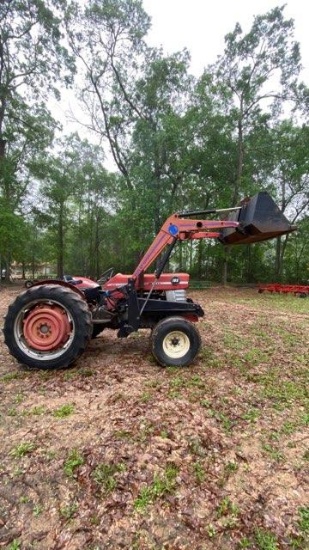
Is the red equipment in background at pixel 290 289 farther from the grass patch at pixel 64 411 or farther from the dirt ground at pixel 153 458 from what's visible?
the grass patch at pixel 64 411

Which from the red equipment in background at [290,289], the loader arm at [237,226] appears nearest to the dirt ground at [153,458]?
the loader arm at [237,226]

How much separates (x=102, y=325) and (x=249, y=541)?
10.4 feet

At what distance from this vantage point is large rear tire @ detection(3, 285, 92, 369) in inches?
140

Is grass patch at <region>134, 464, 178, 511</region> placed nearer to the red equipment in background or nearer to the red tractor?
the red tractor

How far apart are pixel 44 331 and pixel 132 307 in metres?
1.19

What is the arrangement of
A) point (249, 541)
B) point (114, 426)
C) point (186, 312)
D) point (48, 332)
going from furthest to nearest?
point (186, 312)
point (48, 332)
point (114, 426)
point (249, 541)

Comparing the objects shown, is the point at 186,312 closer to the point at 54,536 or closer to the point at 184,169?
the point at 54,536

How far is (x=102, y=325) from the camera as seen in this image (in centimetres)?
435

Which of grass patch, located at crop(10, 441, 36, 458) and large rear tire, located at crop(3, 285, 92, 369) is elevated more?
large rear tire, located at crop(3, 285, 92, 369)

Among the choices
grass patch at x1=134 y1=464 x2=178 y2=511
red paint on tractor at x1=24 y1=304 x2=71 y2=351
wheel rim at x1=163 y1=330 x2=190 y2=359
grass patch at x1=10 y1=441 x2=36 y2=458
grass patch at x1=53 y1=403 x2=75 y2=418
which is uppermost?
red paint on tractor at x1=24 y1=304 x2=71 y2=351

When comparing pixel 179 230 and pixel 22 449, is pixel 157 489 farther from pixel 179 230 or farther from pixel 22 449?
pixel 179 230

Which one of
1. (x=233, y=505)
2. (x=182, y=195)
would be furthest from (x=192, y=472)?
(x=182, y=195)

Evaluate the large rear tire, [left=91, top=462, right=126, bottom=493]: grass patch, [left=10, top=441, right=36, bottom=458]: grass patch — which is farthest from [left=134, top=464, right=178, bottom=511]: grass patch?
the large rear tire

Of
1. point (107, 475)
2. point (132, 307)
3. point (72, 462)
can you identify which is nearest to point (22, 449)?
point (72, 462)
